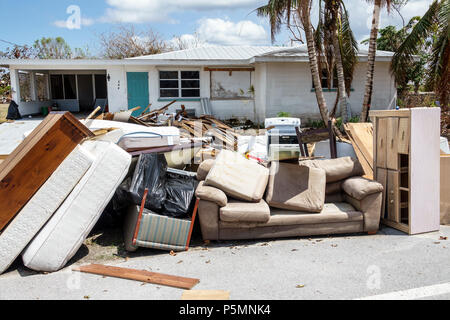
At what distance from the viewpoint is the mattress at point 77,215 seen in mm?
4086

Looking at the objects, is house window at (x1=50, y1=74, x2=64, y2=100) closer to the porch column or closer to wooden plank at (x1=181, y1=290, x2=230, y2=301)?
the porch column

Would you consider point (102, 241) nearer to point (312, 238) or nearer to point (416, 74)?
point (312, 238)

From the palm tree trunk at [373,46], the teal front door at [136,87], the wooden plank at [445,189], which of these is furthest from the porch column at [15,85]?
the wooden plank at [445,189]

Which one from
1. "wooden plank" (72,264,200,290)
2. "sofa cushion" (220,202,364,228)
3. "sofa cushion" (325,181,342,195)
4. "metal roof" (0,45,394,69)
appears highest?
"metal roof" (0,45,394,69)

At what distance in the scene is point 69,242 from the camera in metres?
4.20

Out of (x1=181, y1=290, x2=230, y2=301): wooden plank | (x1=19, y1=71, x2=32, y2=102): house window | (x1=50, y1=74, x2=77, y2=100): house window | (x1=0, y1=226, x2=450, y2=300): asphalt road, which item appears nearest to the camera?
(x1=181, y1=290, x2=230, y2=301): wooden plank

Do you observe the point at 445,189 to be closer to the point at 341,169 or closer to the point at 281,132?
the point at 341,169

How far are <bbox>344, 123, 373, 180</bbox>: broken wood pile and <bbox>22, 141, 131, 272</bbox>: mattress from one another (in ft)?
12.4

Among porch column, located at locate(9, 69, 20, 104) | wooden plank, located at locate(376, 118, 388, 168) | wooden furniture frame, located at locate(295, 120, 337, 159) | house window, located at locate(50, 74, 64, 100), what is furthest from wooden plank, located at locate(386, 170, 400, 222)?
house window, located at locate(50, 74, 64, 100)

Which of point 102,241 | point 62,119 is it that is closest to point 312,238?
point 102,241

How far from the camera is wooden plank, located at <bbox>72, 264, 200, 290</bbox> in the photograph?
376 centimetres

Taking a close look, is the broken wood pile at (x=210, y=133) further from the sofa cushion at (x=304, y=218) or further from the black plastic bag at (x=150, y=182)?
the sofa cushion at (x=304, y=218)

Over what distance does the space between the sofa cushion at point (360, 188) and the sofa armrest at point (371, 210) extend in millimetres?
69

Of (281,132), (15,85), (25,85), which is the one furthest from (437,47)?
(25,85)
